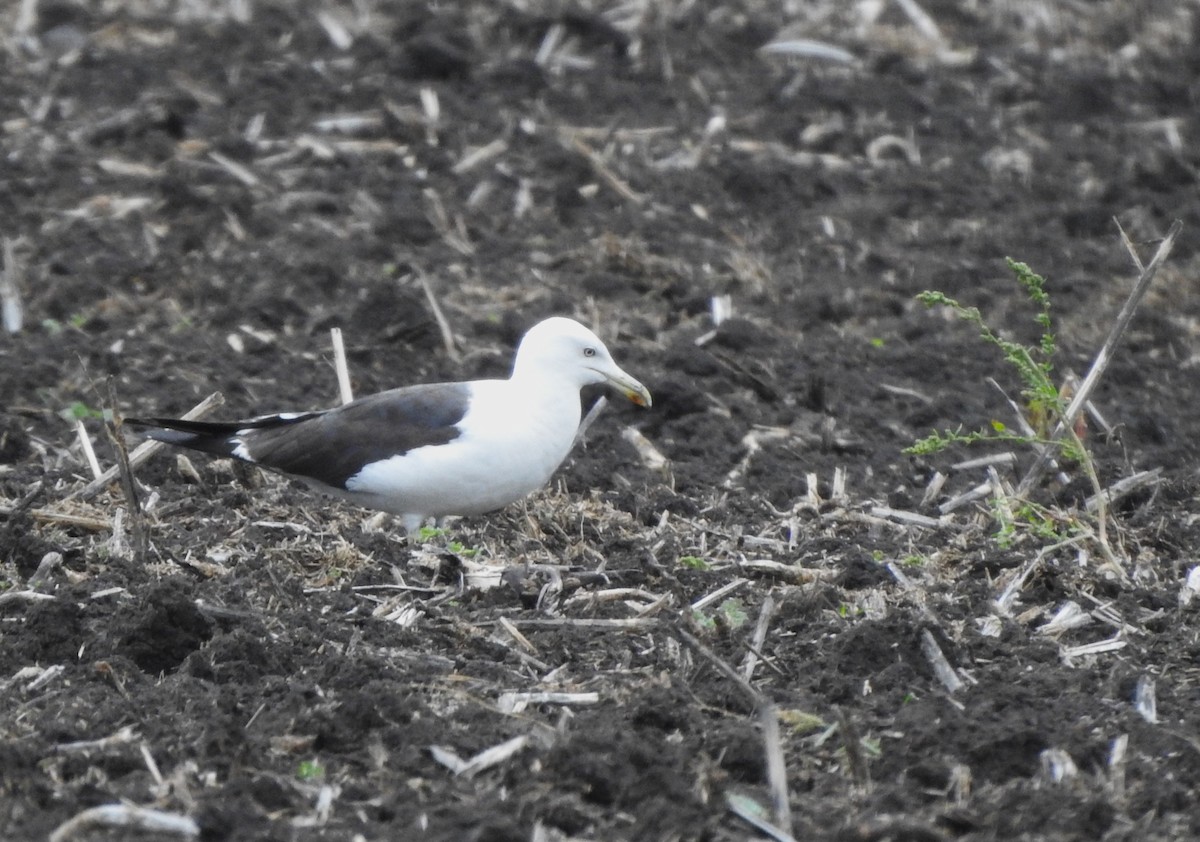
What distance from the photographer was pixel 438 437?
7.69 m

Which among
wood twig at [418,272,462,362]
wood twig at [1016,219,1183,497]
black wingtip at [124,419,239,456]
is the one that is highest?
wood twig at [1016,219,1183,497]

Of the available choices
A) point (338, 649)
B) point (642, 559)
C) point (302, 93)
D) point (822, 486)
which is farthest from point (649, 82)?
point (338, 649)

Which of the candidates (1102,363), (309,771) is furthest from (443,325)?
(309,771)

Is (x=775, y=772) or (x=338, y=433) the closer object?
(x=775, y=772)

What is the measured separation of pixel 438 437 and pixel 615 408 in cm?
188

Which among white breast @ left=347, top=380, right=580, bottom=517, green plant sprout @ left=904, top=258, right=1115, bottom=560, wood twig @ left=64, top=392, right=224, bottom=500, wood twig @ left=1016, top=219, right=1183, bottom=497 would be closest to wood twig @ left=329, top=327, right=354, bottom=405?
wood twig @ left=64, top=392, right=224, bottom=500

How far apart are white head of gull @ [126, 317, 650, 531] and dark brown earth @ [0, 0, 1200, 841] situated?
0.78 feet

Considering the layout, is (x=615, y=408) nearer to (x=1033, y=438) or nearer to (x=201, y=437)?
(x=201, y=437)

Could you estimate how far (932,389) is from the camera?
9.73 metres

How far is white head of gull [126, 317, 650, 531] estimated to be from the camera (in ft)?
24.9

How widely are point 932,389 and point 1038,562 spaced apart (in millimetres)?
2783

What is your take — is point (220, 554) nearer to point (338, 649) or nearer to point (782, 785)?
point (338, 649)

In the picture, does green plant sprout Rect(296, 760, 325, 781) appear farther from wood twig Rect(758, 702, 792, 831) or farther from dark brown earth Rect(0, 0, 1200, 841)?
wood twig Rect(758, 702, 792, 831)

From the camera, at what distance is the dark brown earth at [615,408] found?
17.6 feet
